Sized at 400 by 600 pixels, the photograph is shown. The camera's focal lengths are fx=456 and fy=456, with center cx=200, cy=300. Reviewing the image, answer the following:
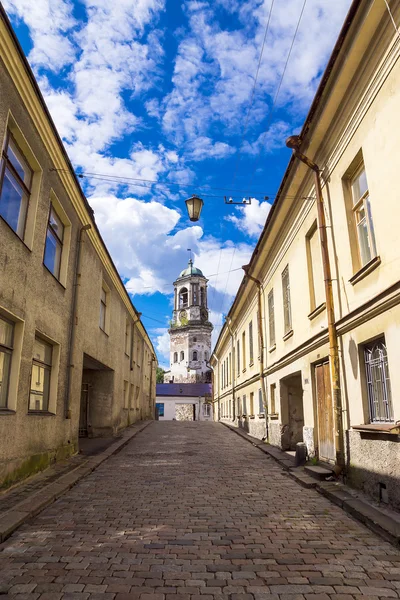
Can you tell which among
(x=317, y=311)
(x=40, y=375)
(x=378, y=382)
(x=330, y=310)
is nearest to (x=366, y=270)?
(x=330, y=310)

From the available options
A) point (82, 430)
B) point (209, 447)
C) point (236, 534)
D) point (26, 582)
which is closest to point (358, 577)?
point (236, 534)

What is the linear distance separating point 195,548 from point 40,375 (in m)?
5.22

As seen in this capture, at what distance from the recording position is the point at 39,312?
812cm

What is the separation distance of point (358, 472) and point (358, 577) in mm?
3273

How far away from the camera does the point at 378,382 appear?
6828 mm

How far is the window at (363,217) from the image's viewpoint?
23.5ft

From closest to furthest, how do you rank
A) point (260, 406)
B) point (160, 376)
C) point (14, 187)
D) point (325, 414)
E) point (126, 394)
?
point (14, 187)
point (325, 414)
point (260, 406)
point (126, 394)
point (160, 376)

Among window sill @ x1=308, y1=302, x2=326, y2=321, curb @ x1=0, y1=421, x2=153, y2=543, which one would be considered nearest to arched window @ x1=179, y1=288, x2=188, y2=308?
curb @ x1=0, y1=421, x2=153, y2=543

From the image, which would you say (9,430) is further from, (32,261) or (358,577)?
(358,577)

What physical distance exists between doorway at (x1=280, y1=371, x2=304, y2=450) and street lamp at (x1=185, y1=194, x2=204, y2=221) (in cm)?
491

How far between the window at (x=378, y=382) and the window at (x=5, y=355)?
18.3 feet

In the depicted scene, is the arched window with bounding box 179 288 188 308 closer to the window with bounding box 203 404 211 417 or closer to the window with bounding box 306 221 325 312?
the window with bounding box 203 404 211 417

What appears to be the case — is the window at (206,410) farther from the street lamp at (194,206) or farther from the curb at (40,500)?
the street lamp at (194,206)

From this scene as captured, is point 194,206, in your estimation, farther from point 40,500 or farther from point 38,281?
point 40,500
